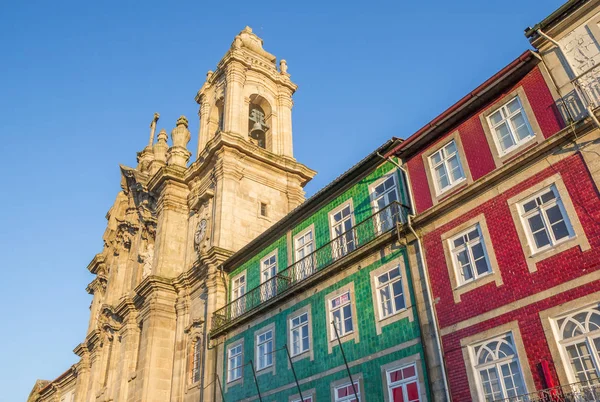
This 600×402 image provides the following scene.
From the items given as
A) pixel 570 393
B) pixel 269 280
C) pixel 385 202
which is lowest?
pixel 570 393

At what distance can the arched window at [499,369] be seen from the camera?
11.5 m

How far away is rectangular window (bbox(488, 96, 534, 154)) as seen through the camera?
1330cm

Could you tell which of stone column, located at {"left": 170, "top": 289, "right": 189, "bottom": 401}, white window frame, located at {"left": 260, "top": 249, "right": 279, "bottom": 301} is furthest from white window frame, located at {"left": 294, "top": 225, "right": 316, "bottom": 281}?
stone column, located at {"left": 170, "top": 289, "right": 189, "bottom": 401}

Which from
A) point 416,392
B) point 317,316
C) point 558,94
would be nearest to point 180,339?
point 317,316

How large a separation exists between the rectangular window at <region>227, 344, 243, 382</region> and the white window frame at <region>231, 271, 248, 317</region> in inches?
56.7

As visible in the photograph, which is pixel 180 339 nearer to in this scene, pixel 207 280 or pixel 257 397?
pixel 207 280

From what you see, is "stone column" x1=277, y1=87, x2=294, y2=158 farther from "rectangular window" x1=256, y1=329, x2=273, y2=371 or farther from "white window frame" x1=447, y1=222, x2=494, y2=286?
"white window frame" x1=447, y1=222, x2=494, y2=286

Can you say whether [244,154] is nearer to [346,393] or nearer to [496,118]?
[346,393]

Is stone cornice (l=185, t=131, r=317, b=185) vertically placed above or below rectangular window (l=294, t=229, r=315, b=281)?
above

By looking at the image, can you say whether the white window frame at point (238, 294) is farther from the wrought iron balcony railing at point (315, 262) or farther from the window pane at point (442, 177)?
the window pane at point (442, 177)

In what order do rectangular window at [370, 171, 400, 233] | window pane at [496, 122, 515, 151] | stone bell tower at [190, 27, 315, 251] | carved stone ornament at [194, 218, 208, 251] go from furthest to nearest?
carved stone ornament at [194, 218, 208, 251], stone bell tower at [190, 27, 315, 251], rectangular window at [370, 171, 400, 233], window pane at [496, 122, 515, 151]

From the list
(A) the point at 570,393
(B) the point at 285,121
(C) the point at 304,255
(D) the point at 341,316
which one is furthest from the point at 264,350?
(B) the point at 285,121

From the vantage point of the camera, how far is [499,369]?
467 inches

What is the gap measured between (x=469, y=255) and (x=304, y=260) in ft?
23.6
